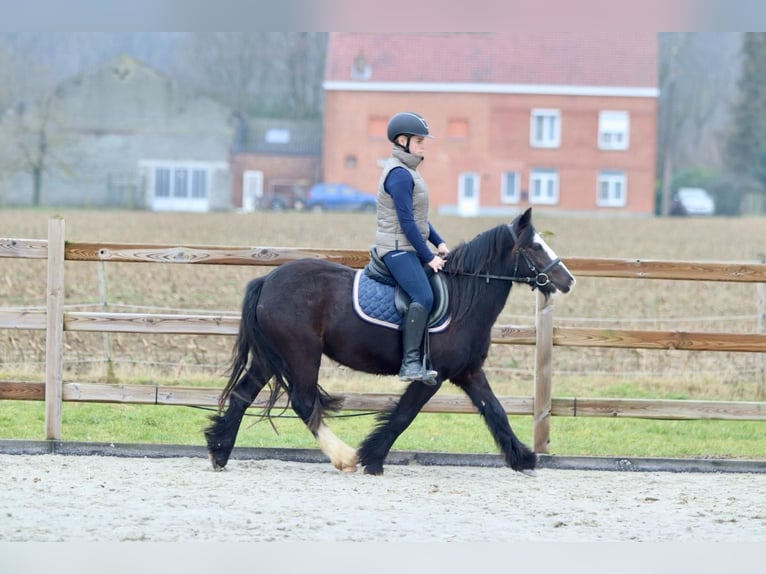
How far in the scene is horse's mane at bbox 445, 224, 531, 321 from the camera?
7879mm

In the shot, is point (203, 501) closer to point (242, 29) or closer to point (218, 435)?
point (218, 435)

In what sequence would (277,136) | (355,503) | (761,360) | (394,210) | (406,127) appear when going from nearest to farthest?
(355,503) → (406,127) → (394,210) → (761,360) → (277,136)

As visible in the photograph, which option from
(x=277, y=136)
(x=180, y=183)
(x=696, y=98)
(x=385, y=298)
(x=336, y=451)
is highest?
(x=696, y=98)

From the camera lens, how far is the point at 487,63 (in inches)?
2547

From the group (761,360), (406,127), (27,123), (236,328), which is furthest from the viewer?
(27,123)

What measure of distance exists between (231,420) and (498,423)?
1810mm

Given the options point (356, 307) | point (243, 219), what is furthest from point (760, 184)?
point (356, 307)

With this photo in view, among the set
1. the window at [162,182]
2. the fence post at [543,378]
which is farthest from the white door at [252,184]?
the fence post at [543,378]

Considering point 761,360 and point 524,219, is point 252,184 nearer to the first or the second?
point 761,360

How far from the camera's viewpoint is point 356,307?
775 cm

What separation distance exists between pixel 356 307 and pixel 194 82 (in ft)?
246

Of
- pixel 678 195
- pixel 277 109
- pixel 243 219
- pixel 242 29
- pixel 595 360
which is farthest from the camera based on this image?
pixel 277 109

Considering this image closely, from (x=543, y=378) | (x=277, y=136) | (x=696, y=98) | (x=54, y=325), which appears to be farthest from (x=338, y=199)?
(x=543, y=378)

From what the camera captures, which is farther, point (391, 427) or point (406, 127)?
point (391, 427)
